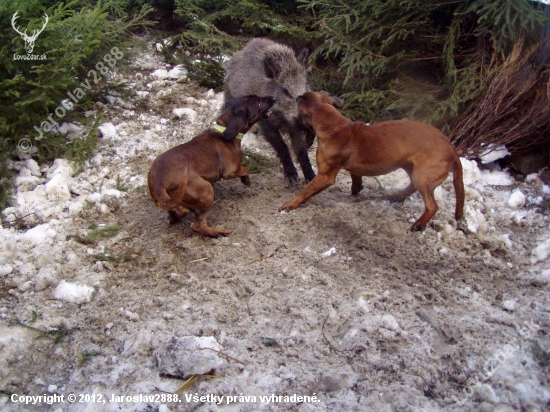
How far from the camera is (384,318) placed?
3.44 m

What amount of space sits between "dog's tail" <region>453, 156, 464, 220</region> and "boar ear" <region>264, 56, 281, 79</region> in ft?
8.13

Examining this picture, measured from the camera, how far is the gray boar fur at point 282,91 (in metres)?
5.67

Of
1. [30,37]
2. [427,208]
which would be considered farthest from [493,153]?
[30,37]

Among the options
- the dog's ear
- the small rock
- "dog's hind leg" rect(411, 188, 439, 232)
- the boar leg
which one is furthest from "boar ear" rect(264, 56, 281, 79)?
the small rock

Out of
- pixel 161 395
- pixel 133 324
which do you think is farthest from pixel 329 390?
pixel 133 324

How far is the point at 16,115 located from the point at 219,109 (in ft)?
9.12

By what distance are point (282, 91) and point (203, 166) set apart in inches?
62.2

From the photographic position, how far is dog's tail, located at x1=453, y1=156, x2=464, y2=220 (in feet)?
14.7

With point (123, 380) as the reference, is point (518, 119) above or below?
above

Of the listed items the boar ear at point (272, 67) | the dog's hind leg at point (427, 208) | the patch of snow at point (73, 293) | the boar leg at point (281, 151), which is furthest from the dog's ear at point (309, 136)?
the patch of snow at point (73, 293)

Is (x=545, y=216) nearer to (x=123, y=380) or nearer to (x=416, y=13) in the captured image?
(x=416, y=13)

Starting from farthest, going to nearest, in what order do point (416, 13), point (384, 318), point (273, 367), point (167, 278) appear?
point (416, 13) < point (167, 278) < point (384, 318) < point (273, 367)

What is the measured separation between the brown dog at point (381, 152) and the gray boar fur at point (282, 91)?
1.50ft

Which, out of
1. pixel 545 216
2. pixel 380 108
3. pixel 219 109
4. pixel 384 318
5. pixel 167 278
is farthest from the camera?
pixel 219 109
